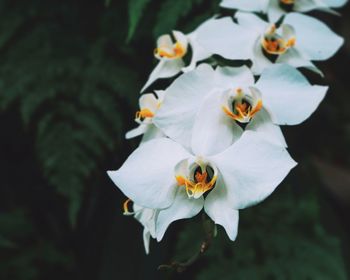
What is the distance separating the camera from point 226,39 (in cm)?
73

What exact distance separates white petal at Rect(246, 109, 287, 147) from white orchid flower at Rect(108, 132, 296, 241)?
0.04 meters

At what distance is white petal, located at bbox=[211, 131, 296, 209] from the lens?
1.86 feet

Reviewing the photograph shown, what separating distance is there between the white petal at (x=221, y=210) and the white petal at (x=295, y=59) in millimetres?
215

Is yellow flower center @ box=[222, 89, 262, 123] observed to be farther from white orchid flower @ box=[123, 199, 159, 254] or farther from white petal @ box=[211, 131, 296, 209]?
white orchid flower @ box=[123, 199, 159, 254]

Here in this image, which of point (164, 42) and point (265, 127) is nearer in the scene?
point (265, 127)

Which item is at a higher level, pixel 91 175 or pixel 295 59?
pixel 295 59

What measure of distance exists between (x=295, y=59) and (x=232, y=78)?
12 centimetres

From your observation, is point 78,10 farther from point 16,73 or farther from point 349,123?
point 349,123

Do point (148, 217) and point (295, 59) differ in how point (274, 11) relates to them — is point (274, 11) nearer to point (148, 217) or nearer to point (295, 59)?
point (295, 59)

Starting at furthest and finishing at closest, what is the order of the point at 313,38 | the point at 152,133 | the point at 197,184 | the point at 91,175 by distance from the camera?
the point at 91,175, the point at 313,38, the point at 152,133, the point at 197,184

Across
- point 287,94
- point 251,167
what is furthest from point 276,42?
point 251,167

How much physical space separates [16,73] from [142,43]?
11.0 inches

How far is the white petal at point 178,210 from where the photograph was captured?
59 centimetres

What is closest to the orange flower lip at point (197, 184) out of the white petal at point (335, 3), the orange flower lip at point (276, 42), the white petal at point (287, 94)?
the white petal at point (287, 94)
